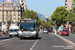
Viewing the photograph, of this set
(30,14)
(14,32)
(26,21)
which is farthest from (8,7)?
(26,21)

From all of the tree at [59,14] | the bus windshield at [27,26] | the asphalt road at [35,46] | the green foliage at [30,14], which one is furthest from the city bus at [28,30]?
the green foliage at [30,14]

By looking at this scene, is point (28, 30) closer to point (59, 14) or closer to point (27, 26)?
point (27, 26)

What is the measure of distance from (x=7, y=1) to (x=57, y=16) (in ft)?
156

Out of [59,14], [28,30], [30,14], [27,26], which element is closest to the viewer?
[28,30]

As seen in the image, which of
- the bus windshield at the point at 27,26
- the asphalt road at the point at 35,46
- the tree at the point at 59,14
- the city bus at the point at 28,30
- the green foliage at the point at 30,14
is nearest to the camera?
the asphalt road at the point at 35,46

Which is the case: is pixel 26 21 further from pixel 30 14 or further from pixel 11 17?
pixel 11 17

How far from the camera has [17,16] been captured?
13525 centimetres

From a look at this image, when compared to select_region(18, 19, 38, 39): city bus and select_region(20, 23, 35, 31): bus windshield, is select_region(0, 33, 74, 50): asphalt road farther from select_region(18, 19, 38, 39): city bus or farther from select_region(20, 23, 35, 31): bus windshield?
select_region(20, 23, 35, 31): bus windshield

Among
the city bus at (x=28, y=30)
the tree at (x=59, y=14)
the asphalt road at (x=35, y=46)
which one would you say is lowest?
the asphalt road at (x=35, y=46)

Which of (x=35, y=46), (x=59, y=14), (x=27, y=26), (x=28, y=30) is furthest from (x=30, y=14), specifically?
(x=35, y=46)

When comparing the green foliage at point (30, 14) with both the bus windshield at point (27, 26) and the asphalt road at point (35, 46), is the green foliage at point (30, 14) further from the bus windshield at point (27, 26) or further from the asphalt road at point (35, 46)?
the asphalt road at point (35, 46)

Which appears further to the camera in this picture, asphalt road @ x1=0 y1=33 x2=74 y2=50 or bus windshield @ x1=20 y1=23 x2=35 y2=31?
bus windshield @ x1=20 y1=23 x2=35 y2=31

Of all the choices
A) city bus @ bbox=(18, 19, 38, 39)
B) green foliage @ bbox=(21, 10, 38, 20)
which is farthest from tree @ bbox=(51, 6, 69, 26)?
city bus @ bbox=(18, 19, 38, 39)

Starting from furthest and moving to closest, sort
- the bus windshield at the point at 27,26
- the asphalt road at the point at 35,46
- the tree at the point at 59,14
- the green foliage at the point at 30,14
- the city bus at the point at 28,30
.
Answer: the green foliage at the point at 30,14 → the tree at the point at 59,14 → the bus windshield at the point at 27,26 → the city bus at the point at 28,30 → the asphalt road at the point at 35,46
